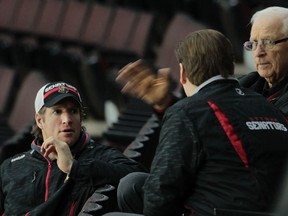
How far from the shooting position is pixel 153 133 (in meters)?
3.07

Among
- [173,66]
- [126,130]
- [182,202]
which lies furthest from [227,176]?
[173,66]

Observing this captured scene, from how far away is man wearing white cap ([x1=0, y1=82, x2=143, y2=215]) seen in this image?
2.38 metres

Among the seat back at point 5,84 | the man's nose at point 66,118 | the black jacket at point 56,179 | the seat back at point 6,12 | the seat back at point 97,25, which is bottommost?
the seat back at point 5,84

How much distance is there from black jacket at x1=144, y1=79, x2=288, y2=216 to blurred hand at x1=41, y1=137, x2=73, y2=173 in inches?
16.8

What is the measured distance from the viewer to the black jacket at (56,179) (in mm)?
2377

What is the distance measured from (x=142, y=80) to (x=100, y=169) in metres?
0.23

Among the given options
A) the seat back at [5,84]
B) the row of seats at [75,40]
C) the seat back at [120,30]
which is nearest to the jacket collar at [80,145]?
the row of seats at [75,40]

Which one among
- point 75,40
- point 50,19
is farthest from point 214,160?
point 50,19

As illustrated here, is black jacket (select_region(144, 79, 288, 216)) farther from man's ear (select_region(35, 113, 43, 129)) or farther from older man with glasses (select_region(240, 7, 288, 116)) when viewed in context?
man's ear (select_region(35, 113, 43, 129))

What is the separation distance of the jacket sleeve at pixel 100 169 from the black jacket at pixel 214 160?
403mm

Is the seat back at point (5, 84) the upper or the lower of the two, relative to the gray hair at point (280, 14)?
lower

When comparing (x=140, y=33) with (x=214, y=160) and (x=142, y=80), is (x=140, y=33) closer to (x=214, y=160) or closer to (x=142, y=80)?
(x=142, y=80)

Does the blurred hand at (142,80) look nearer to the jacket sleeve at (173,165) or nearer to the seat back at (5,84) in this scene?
the jacket sleeve at (173,165)

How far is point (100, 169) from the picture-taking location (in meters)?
2.37
